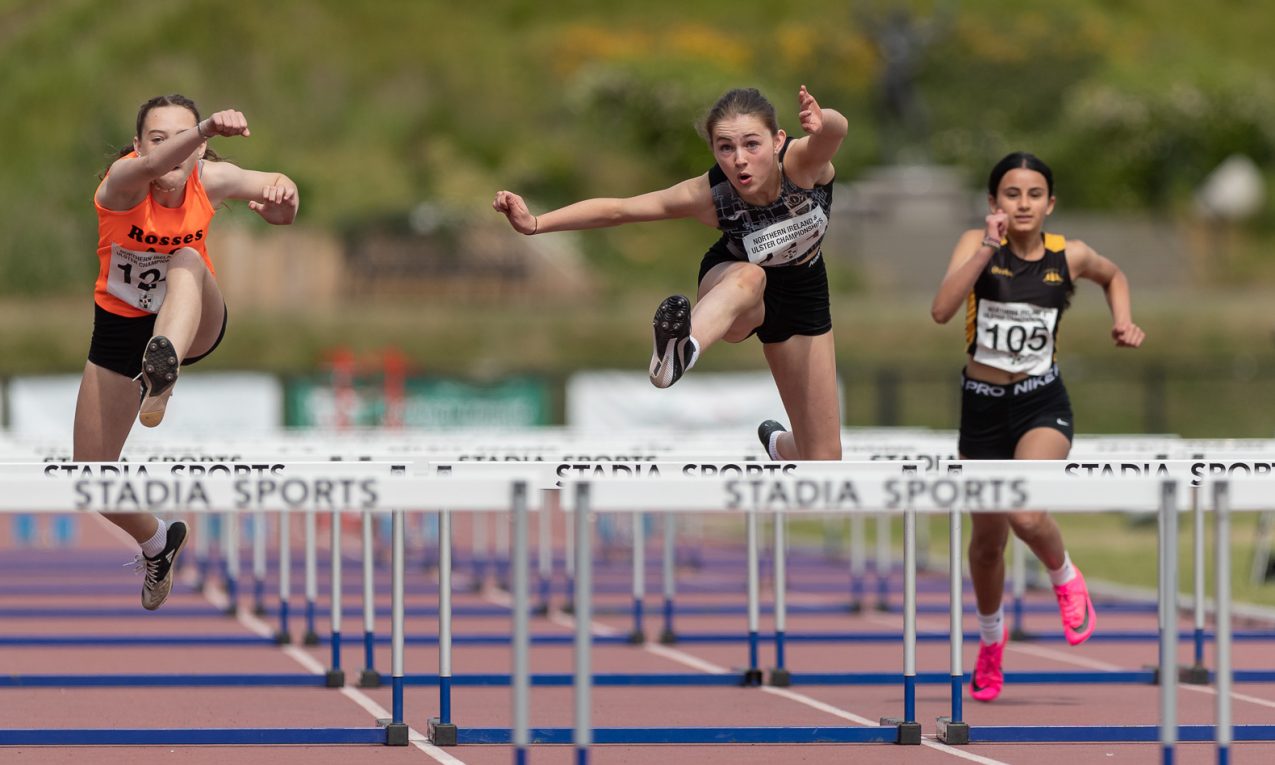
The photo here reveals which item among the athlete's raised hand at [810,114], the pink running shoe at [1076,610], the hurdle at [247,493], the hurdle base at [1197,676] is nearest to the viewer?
the hurdle at [247,493]

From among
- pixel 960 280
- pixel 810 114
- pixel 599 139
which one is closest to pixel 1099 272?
pixel 960 280

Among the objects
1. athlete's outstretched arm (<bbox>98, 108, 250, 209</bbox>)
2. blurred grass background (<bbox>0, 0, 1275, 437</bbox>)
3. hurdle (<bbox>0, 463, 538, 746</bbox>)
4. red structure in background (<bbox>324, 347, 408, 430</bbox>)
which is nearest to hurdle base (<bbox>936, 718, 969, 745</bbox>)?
hurdle (<bbox>0, 463, 538, 746</bbox>)

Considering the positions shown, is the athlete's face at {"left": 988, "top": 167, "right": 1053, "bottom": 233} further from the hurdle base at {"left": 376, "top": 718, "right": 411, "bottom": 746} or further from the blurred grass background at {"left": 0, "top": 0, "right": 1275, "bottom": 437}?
the blurred grass background at {"left": 0, "top": 0, "right": 1275, "bottom": 437}

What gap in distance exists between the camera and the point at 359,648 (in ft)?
41.7

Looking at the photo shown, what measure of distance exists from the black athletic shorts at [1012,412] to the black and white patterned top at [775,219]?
1.47 meters

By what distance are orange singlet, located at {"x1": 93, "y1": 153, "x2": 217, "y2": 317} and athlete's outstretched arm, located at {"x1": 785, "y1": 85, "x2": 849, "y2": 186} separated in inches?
87.4

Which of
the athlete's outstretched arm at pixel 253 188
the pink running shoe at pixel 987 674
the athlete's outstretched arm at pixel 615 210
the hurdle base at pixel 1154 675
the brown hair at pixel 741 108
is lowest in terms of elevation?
the hurdle base at pixel 1154 675

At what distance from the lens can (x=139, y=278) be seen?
794cm

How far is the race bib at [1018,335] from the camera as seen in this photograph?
360 inches

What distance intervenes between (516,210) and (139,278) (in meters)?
1.54

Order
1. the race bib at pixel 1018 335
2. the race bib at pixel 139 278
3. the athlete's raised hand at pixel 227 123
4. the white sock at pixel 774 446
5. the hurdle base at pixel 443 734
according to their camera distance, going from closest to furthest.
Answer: the athlete's raised hand at pixel 227 123, the race bib at pixel 139 278, the hurdle base at pixel 443 734, the white sock at pixel 774 446, the race bib at pixel 1018 335

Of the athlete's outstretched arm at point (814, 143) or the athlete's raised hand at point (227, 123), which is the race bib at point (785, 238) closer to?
the athlete's outstretched arm at point (814, 143)

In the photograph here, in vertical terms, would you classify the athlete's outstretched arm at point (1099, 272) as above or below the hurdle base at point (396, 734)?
above

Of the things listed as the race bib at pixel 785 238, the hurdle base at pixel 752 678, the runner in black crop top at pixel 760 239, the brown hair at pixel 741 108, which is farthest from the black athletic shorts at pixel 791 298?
the hurdle base at pixel 752 678
